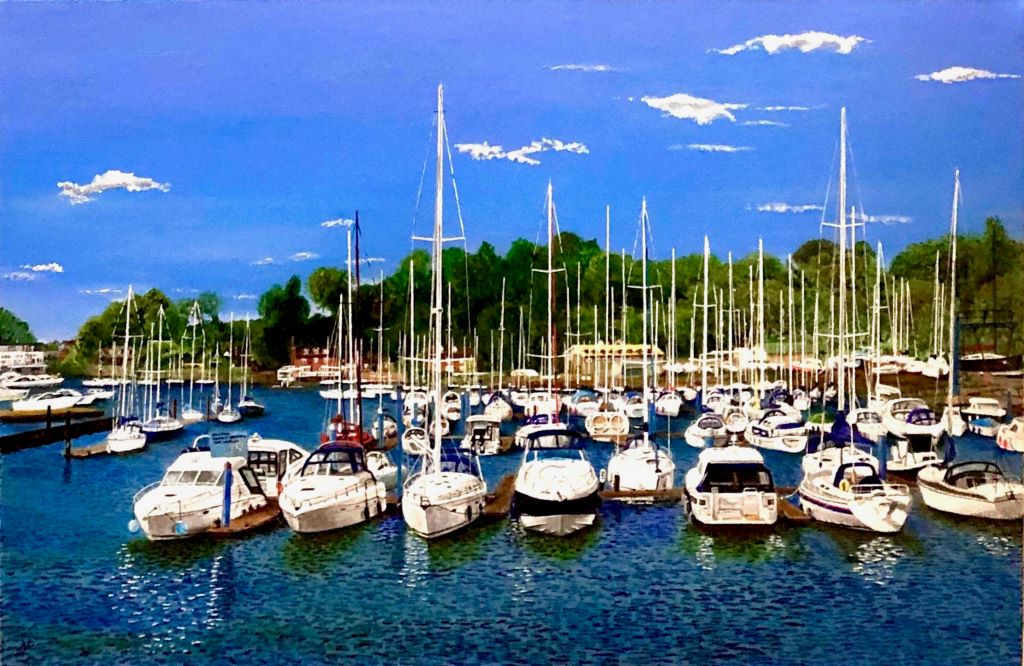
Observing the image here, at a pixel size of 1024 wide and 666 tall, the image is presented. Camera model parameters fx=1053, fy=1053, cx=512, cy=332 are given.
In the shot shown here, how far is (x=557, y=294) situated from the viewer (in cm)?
1039

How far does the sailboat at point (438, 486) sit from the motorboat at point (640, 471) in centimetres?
154

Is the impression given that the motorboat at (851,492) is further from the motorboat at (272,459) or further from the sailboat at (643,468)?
the motorboat at (272,459)

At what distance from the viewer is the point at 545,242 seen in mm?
9359

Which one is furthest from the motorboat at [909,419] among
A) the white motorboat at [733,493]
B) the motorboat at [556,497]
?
the motorboat at [556,497]

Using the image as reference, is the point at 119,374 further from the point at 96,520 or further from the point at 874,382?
the point at 874,382

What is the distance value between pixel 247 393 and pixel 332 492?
1.26m

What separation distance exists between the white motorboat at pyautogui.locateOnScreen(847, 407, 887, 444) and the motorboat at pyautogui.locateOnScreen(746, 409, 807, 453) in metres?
1.12

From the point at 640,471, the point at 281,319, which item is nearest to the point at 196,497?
the point at 281,319

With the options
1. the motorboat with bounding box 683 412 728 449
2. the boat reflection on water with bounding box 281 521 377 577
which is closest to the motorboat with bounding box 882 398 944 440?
the motorboat with bounding box 683 412 728 449

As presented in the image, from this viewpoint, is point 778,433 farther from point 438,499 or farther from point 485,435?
point 438,499

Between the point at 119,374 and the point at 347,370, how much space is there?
2.04 m

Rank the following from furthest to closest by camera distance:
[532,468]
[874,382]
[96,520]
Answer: [874,382], [532,468], [96,520]

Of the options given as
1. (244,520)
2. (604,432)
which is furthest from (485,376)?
(244,520)

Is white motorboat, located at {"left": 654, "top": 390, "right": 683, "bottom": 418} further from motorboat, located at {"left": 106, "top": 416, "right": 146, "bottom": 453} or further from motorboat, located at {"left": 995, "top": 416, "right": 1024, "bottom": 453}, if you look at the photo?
motorboat, located at {"left": 106, "top": 416, "right": 146, "bottom": 453}
